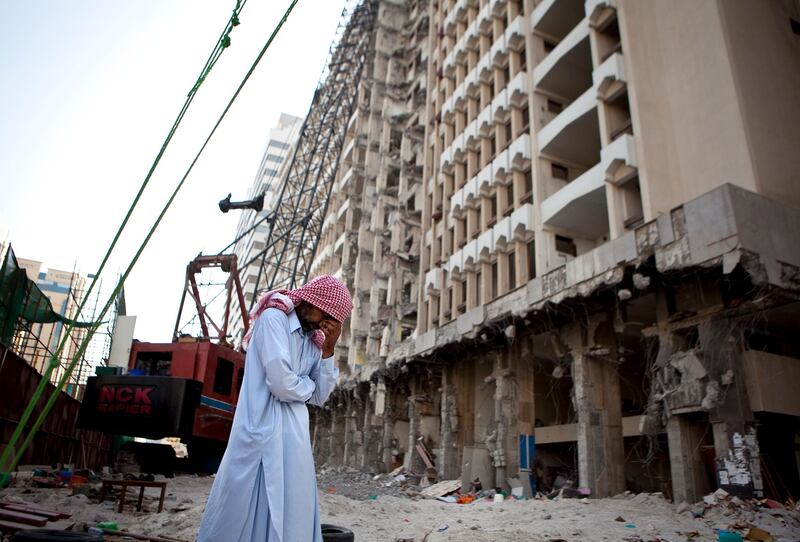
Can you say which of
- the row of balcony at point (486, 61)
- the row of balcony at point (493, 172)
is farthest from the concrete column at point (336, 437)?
the row of balcony at point (486, 61)

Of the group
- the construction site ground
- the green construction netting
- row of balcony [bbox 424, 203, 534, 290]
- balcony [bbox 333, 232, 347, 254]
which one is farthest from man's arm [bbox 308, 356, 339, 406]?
balcony [bbox 333, 232, 347, 254]

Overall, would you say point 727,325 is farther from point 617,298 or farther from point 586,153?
point 586,153

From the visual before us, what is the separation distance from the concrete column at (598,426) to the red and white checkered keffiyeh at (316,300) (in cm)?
1283

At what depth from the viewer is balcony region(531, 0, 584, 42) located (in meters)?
23.0

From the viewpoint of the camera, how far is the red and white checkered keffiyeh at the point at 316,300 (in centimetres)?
355

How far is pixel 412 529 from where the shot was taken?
8852 mm

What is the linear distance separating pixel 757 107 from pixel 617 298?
6.35 meters

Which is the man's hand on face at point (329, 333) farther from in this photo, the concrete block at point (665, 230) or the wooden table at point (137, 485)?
the concrete block at point (665, 230)

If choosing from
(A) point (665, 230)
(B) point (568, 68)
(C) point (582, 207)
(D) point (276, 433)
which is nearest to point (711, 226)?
A: (A) point (665, 230)

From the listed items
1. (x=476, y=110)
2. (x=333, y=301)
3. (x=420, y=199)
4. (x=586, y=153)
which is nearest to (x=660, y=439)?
(x=586, y=153)

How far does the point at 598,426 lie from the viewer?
49.8 feet

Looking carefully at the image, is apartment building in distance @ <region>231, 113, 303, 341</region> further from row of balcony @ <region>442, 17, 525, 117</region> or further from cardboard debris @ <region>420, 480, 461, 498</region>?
cardboard debris @ <region>420, 480, 461, 498</region>

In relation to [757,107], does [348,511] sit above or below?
below

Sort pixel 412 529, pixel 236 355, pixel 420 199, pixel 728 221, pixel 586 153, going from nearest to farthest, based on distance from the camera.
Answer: pixel 412 529 < pixel 728 221 < pixel 236 355 < pixel 586 153 < pixel 420 199
